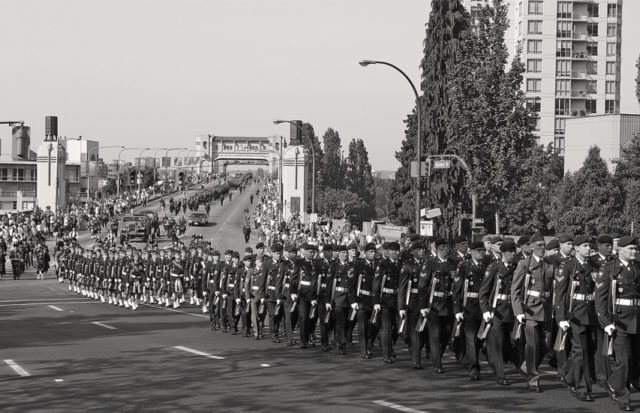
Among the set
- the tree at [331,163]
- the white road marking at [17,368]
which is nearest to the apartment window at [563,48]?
the tree at [331,163]

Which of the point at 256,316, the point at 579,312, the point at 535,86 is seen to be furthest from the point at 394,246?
the point at 535,86

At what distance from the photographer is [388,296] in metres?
16.2

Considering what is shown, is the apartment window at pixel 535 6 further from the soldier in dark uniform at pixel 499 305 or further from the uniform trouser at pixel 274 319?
the soldier in dark uniform at pixel 499 305

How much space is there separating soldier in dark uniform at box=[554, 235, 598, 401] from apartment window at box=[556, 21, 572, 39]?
9085 cm

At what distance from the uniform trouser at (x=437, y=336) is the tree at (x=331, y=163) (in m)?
111

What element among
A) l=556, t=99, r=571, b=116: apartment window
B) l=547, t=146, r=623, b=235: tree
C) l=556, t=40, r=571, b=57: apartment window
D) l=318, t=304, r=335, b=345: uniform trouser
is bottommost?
l=318, t=304, r=335, b=345: uniform trouser

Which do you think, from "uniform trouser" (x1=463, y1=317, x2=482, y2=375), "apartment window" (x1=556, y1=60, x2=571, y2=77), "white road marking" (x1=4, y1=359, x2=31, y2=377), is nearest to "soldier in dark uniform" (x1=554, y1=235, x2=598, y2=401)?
"uniform trouser" (x1=463, y1=317, x2=482, y2=375)

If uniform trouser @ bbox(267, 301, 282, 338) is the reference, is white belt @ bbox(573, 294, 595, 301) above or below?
above

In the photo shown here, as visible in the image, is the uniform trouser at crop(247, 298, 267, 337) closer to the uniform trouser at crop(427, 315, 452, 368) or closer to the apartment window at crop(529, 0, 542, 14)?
the uniform trouser at crop(427, 315, 452, 368)

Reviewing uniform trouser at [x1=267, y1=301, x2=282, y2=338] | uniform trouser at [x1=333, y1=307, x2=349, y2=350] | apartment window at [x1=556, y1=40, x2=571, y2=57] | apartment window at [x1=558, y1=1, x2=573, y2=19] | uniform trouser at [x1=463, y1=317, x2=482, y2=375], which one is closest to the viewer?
uniform trouser at [x1=463, y1=317, x2=482, y2=375]

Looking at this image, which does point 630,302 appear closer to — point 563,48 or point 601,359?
point 601,359

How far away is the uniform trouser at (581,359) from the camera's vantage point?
12211 mm

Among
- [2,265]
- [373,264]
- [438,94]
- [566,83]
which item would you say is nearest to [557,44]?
[566,83]

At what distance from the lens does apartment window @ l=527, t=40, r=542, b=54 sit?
327 ft
